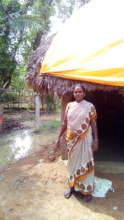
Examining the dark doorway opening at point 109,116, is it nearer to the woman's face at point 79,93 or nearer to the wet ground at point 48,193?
the wet ground at point 48,193

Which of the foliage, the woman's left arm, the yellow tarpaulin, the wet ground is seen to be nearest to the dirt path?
the wet ground

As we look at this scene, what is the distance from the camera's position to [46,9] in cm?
1363

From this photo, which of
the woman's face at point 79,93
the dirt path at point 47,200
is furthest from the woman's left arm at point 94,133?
the dirt path at point 47,200

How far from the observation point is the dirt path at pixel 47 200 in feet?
10.5

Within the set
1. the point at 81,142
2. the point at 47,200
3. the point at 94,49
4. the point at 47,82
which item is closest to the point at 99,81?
the point at 94,49

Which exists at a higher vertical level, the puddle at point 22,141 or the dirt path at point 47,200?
the dirt path at point 47,200

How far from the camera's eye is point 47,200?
3574mm

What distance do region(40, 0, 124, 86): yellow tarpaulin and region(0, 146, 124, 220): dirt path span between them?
1831mm

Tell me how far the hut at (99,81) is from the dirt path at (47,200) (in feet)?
4.96

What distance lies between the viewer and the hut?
10.7 ft

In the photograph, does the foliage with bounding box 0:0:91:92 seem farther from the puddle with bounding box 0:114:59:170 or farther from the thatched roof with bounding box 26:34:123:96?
the thatched roof with bounding box 26:34:123:96

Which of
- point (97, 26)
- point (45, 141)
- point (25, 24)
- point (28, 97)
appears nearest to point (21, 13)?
point (25, 24)

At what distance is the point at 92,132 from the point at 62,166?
1565 mm

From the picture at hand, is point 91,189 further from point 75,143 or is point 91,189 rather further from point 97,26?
point 97,26
